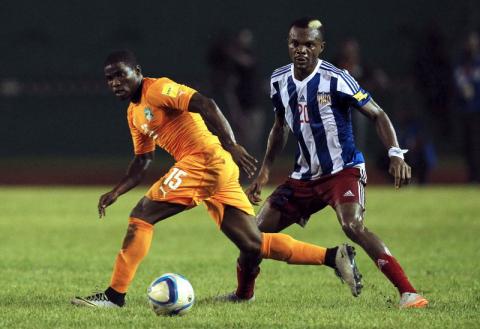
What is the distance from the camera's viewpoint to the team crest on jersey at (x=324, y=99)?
746 cm

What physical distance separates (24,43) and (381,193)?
1195cm

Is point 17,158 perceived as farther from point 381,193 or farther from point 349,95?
point 349,95

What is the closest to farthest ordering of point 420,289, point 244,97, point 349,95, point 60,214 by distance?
1. point 349,95
2. point 420,289
3. point 60,214
4. point 244,97

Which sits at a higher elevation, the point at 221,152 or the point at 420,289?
the point at 221,152

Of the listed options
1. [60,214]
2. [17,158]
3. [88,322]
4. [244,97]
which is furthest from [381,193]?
[88,322]

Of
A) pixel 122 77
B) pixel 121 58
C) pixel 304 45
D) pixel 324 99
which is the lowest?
pixel 324 99

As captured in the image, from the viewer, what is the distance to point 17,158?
25266 millimetres

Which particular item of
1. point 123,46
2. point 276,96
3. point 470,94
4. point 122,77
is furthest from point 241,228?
point 123,46

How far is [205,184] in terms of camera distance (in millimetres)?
7402

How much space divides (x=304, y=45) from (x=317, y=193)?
108cm

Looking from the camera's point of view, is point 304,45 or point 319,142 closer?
point 304,45

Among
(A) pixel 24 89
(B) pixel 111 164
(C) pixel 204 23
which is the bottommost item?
(B) pixel 111 164

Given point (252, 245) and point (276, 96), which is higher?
point (276, 96)

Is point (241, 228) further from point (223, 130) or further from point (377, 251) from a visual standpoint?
point (377, 251)
